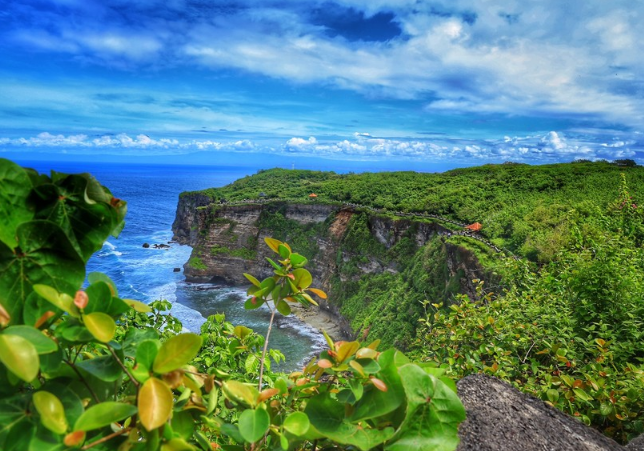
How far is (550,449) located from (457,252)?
3007cm

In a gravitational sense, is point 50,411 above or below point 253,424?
above

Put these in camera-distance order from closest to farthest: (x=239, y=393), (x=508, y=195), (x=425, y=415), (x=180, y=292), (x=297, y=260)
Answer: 1. (x=425, y=415)
2. (x=239, y=393)
3. (x=297, y=260)
4. (x=508, y=195)
5. (x=180, y=292)

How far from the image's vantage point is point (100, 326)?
1.08 metres

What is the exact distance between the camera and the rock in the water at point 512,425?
7.79 ft

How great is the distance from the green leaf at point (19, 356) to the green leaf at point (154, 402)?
0.79 feet

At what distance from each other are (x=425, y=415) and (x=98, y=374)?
0.95 m

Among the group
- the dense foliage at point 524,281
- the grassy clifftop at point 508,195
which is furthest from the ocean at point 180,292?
the grassy clifftop at point 508,195

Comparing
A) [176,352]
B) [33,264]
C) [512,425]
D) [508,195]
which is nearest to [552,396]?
[512,425]

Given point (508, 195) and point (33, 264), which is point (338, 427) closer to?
point (33, 264)

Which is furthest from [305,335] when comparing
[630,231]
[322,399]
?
[322,399]

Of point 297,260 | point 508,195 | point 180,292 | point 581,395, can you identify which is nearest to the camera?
point 297,260

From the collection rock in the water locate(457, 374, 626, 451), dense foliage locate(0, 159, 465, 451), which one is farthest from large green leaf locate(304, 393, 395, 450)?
rock in the water locate(457, 374, 626, 451)

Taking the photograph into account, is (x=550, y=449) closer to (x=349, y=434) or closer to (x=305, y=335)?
(x=349, y=434)

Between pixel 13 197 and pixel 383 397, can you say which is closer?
pixel 13 197
